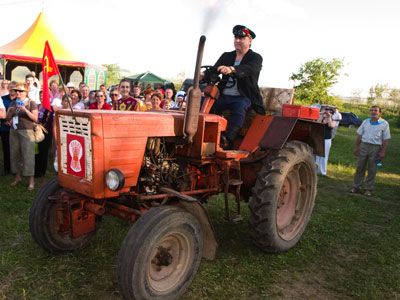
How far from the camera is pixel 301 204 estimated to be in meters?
4.14

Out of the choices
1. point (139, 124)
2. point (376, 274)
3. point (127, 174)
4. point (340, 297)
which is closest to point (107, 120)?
point (139, 124)

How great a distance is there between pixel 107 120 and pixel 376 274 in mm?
2987

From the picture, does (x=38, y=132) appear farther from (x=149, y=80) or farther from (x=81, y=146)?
(x=149, y=80)

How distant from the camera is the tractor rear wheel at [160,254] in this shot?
2.38 meters

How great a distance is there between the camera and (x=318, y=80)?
922 inches

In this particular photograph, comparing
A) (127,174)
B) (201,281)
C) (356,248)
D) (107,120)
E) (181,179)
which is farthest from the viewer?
(356,248)

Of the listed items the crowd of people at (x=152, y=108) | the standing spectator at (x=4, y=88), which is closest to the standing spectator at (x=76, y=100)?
the crowd of people at (x=152, y=108)

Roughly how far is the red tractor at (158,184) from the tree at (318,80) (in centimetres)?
2111

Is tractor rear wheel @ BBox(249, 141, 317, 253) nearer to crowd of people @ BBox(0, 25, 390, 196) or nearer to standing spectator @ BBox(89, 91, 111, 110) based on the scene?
crowd of people @ BBox(0, 25, 390, 196)

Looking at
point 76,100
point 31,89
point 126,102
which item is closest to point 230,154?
point 126,102

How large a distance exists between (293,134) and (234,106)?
916 millimetres

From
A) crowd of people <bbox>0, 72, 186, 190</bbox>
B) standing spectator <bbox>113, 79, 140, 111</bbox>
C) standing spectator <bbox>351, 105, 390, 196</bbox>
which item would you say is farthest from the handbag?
standing spectator <bbox>351, 105, 390, 196</bbox>

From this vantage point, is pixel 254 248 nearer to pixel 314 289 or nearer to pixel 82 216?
pixel 314 289

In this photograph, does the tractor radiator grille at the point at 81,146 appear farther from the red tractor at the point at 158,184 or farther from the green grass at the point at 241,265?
the green grass at the point at 241,265
